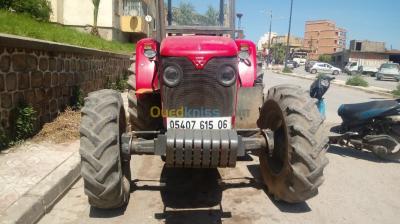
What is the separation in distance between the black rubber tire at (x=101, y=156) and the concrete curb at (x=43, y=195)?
1.86ft

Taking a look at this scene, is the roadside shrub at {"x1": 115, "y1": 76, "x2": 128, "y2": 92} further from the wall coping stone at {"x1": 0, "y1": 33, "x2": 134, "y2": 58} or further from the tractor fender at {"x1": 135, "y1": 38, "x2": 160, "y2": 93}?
the tractor fender at {"x1": 135, "y1": 38, "x2": 160, "y2": 93}

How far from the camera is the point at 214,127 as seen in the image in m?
4.53

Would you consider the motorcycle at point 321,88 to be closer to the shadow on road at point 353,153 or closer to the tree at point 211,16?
the shadow on road at point 353,153

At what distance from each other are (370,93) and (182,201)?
21002 millimetres

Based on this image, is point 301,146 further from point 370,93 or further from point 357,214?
point 370,93

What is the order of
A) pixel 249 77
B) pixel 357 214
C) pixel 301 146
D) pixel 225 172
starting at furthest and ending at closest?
pixel 225 172 → pixel 249 77 → pixel 357 214 → pixel 301 146

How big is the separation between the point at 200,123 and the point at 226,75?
0.59 meters

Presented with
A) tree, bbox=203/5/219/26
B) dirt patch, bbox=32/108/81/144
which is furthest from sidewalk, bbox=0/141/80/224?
tree, bbox=203/5/219/26

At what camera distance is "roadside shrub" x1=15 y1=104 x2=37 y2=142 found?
6.54 meters

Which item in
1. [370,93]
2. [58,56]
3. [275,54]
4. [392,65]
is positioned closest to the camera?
[58,56]

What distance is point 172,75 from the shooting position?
14.5 ft

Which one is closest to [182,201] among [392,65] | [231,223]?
[231,223]

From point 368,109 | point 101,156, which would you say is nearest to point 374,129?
point 368,109

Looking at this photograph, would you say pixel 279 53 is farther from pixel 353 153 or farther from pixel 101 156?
pixel 101 156
